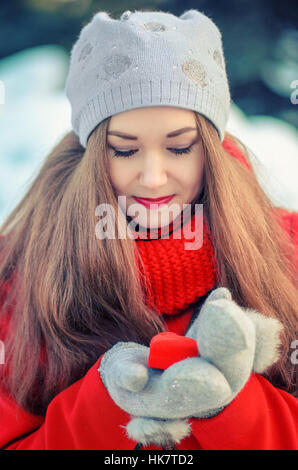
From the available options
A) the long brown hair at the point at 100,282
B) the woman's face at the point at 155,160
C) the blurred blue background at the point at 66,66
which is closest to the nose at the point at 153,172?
the woman's face at the point at 155,160

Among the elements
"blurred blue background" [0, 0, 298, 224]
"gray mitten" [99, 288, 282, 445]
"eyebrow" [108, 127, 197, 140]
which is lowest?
"gray mitten" [99, 288, 282, 445]

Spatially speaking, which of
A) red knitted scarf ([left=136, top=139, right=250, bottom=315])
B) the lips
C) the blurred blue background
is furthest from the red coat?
the blurred blue background

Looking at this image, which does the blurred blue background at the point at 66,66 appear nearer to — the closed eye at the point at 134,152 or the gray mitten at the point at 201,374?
the closed eye at the point at 134,152

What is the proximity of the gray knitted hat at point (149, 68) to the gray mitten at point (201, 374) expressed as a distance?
1.53 feet

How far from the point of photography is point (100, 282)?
1.05 m

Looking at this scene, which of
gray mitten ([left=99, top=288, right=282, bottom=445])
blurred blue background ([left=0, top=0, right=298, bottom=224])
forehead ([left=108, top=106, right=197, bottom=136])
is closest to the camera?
gray mitten ([left=99, top=288, right=282, bottom=445])

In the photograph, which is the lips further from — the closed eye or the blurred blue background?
the blurred blue background

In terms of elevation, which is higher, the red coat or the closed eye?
the closed eye

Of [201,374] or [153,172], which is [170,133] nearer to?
[153,172]

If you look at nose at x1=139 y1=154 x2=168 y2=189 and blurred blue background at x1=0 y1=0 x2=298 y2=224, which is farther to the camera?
blurred blue background at x1=0 y1=0 x2=298 y2=224

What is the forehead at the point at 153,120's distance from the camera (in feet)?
3.21

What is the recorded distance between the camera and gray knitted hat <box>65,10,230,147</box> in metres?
0.99

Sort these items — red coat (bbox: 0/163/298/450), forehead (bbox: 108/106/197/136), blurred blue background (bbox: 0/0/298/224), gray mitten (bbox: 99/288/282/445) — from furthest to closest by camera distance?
blurred blue background (bbox: 0/0/298/224) < forehead (bbox: 108/106/197/136) < red coat (bbox: 0/163/298/450) < gray mitten (bbox: 99/288/282/445)
